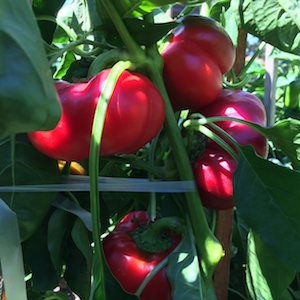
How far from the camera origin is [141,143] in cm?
47

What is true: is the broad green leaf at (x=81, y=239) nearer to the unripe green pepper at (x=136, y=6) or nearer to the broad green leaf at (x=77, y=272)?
the broad green leaf at (x=77, y=272)

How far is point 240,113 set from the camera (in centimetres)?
54

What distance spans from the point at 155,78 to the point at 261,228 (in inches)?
6.2

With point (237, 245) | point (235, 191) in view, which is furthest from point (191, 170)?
point (237, 245)

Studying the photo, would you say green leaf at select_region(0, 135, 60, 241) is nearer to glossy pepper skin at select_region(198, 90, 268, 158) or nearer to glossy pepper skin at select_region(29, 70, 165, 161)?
glossy pepper skin at select_region(29, 70, 165, 161)

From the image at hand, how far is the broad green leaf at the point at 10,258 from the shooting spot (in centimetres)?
41

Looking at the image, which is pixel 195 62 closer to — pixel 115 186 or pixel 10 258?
pixel 115 186

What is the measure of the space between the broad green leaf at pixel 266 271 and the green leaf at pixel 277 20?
0.20 metres

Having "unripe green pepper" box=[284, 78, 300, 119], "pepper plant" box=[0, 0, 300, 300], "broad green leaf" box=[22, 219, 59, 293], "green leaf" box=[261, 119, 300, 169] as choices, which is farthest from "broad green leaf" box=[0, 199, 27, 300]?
"unripe green pepper" box=[284, 78, 300, 119]

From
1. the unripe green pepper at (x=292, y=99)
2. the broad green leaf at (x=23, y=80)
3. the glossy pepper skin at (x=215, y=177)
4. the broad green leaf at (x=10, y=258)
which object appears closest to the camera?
the broad green leaf at (x=23, y=80)

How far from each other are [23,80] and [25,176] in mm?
219

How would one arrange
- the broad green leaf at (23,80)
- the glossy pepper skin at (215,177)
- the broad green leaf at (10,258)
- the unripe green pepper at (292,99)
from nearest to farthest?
the broad green leaf at (23,80)
the broad green leaf at (10,258)
the glossy pepper skin at (215,177)
the unripe green pepper at (292,99)

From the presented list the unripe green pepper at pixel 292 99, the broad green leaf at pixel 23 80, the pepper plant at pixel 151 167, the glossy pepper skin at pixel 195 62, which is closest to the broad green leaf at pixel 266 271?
the pepper plant at pixel 151 167

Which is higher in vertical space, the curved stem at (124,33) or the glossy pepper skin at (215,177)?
the curved stem at (124,33)
